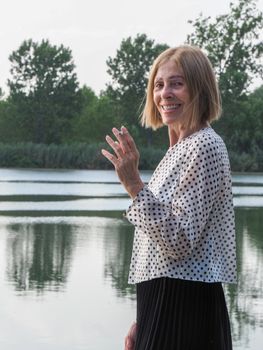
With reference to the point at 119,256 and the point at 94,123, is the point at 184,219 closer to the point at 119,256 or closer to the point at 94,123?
the point at 119,256

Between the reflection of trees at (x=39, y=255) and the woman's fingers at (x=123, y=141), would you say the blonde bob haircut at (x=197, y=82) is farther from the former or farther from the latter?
the reflection of trees at (x=39, y=255)

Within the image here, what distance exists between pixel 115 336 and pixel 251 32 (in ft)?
177

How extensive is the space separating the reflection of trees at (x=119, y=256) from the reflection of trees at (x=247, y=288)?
794 mm

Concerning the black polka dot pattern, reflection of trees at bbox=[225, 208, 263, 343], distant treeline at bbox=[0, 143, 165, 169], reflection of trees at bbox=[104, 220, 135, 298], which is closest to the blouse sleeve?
the black polka dot pattern

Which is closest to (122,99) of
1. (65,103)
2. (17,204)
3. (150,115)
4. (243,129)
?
(65,103)

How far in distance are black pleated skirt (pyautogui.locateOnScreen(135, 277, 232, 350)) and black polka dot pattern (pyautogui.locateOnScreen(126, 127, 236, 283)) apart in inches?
1.1

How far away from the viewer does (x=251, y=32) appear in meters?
58.8

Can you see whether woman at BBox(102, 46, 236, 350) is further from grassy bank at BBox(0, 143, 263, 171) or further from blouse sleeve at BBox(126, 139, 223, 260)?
grassy bank at BBox(0, 143, 263, 171)

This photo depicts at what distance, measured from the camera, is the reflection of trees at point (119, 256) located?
7.92 metres

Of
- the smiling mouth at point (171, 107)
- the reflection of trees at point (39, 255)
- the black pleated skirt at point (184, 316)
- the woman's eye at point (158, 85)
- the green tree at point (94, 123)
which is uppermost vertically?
the green tree at point (94, 123)

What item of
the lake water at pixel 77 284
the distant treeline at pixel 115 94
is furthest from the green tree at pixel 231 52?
the lake water at pixel 77 284

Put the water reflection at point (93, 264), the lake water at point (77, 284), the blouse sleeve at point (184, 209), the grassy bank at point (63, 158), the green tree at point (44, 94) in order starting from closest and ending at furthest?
Result: the blouse sleeve at point (184, 209)
the lake water at point (77, 284)
the water reflection at point (93, 264)
the grassy bank at point (63, 158)
the green tree at point (44, 94)

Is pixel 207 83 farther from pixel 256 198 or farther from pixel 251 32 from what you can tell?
pixel 251 32

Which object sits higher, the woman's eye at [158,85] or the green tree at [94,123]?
the green tree at [94,123]
